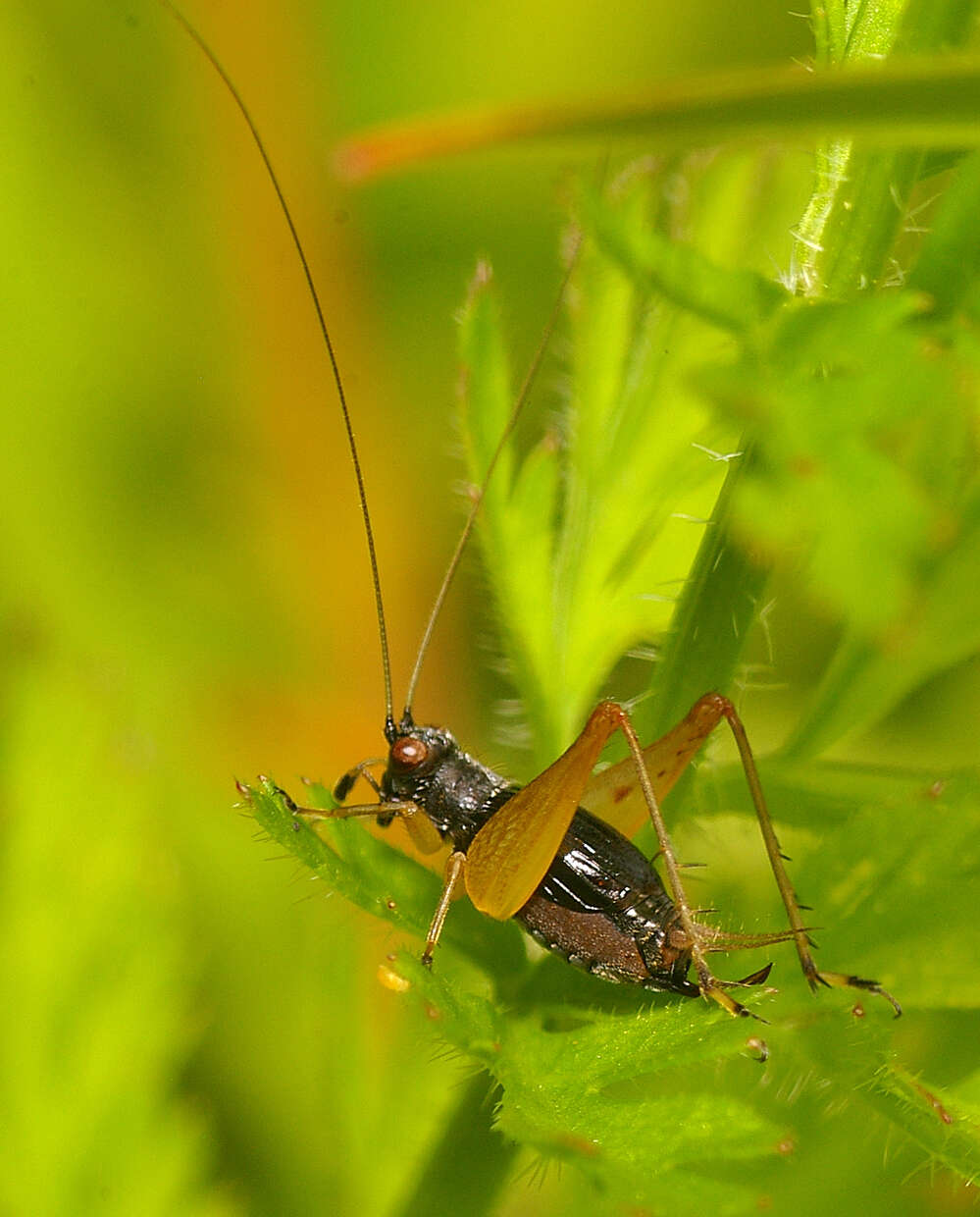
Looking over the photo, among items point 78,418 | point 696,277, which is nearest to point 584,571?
point 696,277

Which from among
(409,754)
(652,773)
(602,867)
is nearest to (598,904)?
(602,867)

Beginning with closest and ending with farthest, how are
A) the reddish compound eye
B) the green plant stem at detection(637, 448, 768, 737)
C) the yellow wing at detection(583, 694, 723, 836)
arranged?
the green plant stem at detection(637, 448, 768, 737)
the yellow wing at detection(583, 694, 723, 836)
the reddish compound eye

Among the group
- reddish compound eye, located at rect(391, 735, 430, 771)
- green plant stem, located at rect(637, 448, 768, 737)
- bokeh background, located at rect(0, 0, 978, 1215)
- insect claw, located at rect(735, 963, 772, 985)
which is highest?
bokeh background, located at rect(0, 0, 978, 1215)

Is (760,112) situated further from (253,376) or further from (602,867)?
(253,376)

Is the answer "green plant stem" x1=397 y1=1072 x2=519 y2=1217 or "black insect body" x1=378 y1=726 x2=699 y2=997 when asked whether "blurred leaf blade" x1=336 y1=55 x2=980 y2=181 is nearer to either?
"black insect body" x1=378 y1=726 x2=699 y2=997

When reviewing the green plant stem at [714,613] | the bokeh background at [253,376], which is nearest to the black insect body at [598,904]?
the green plant stem at [714,613]

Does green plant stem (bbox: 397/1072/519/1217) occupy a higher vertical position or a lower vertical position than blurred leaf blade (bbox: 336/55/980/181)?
lower

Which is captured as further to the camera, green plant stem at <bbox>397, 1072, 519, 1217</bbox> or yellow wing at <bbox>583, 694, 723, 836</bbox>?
green plant stem at <bbox>397, 1072, 519, 1217</bbox>

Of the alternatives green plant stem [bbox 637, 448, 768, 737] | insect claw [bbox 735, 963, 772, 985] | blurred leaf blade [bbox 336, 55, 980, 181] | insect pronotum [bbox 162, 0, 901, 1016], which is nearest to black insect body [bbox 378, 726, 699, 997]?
insect pronotum [bbox 162, 0, 901, 1016]
